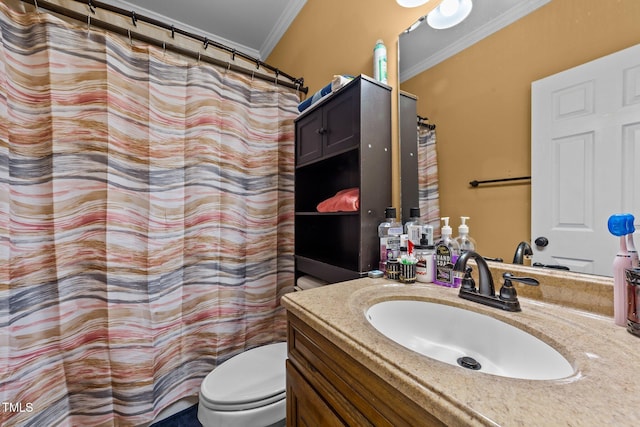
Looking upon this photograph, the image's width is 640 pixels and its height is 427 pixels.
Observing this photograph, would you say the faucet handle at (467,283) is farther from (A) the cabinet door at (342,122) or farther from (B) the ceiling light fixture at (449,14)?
(B) the ceiling light fixture at (449,14)

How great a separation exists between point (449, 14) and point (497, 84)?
35 cm

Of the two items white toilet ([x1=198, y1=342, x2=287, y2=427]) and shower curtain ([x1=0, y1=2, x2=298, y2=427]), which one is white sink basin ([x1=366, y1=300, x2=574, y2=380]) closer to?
white toilet ([x1=198, y1=342, x2=287, y2=427])

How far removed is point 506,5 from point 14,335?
2135mm

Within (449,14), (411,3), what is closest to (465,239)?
(449,14)

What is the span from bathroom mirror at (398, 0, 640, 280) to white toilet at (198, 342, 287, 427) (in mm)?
943

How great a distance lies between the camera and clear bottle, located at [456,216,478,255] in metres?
0.87

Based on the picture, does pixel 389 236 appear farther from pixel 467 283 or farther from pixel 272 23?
pixel 272 23

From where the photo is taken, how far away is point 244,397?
943 millimetres

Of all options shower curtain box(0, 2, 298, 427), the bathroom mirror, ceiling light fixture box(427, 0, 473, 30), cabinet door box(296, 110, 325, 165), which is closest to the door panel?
the bathroom mirror

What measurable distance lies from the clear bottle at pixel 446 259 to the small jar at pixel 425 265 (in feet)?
0.04

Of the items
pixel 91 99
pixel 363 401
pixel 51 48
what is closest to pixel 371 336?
pixel 363 401

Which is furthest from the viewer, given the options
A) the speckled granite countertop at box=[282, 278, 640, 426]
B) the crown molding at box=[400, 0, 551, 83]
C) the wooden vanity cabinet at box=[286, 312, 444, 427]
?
the crown molding at box=[400, 0, 551, 83]

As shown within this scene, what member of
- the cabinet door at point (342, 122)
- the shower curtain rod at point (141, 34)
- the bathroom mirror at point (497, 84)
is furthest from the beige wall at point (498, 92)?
the shower curtain rod at point (141, 34)

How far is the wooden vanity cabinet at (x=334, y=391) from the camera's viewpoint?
1.37 ft
